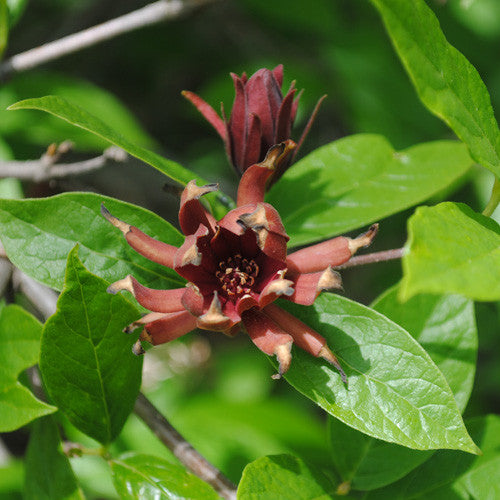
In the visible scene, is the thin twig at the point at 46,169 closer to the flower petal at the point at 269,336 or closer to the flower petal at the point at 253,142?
the flower petal at the point at 253,142

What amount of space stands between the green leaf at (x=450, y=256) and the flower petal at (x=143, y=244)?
0.59 metres

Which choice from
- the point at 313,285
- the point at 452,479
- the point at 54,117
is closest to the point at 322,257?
the point at 313,285

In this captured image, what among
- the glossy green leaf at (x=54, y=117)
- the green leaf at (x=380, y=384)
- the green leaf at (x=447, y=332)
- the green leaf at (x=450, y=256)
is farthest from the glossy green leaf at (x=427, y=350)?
the glossy green leaf at (x=54, y=117)

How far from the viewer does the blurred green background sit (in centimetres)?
281

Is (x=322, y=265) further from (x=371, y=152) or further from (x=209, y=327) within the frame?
(x=371, y=152)

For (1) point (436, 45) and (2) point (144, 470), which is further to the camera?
(2) point (144, 470)

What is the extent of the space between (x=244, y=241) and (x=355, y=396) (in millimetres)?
447

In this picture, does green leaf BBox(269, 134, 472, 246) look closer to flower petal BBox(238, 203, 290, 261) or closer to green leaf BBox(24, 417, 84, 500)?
flower petal BBox(238, 203, 290, 261)

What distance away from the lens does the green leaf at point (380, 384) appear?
139cm

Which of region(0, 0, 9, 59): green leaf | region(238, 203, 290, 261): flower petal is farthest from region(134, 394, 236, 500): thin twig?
region(0, 0, 9, 59): green leaf

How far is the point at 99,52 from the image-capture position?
13.8 feet

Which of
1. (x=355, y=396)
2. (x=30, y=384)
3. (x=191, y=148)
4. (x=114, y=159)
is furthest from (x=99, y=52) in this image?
(x=355, y=396)

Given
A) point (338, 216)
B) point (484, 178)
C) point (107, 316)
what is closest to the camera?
point (107, 316)

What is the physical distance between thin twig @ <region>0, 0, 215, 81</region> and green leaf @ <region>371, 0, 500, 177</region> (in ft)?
3.33
